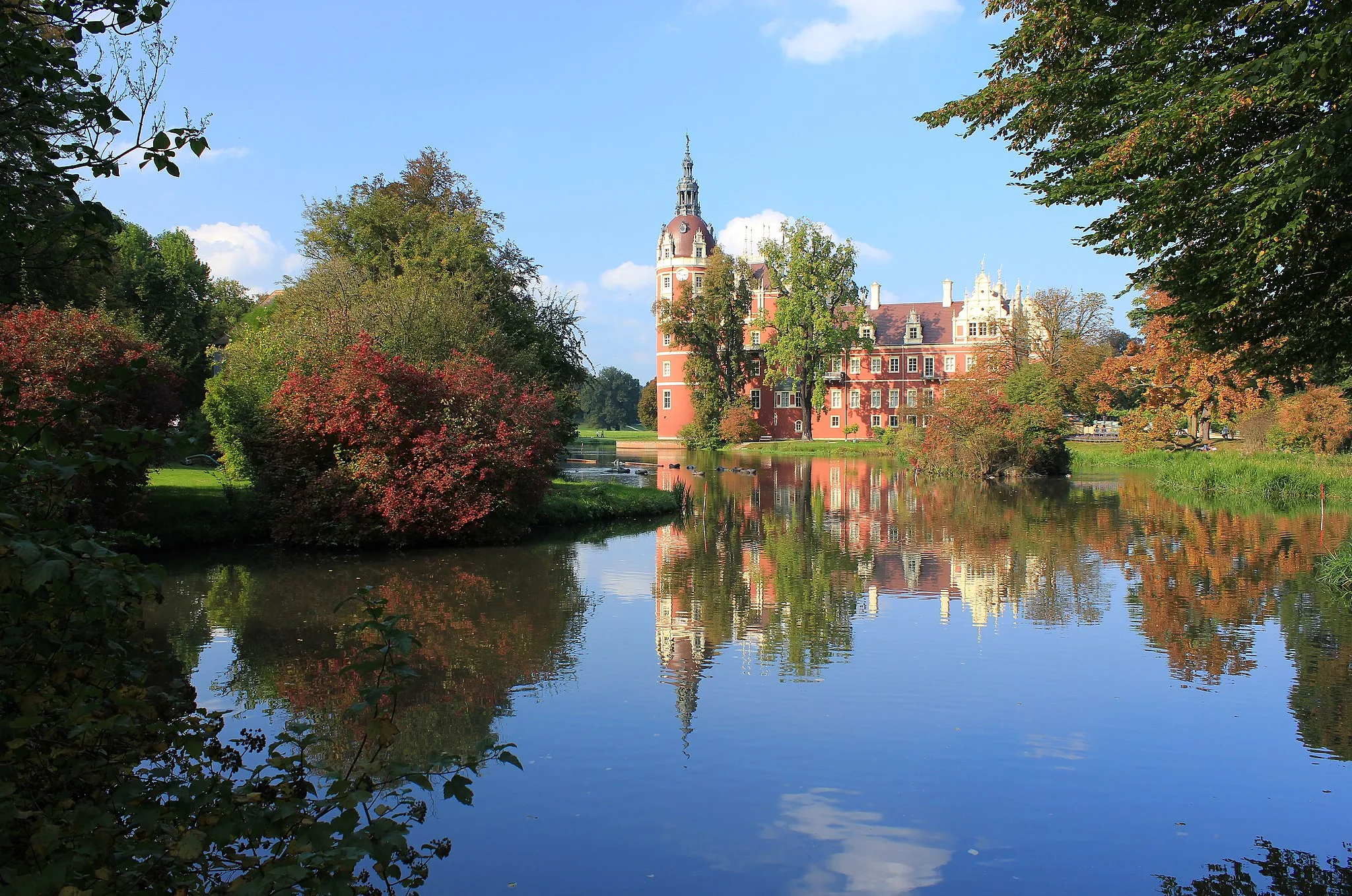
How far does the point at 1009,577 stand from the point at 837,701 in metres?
8.22

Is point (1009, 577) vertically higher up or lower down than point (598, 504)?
lower down

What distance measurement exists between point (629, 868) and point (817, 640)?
6258 mm

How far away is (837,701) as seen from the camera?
934cm

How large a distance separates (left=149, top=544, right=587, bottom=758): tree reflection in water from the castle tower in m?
59.6

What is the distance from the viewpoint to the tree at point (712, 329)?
2795 inches

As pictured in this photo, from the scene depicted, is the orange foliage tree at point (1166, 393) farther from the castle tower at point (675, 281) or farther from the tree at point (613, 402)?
the tree at point (613, 402)

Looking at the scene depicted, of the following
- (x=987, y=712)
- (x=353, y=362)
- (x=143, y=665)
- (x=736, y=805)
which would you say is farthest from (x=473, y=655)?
(x=353, y=362)

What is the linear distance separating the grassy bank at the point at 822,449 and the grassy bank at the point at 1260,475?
23.1 m

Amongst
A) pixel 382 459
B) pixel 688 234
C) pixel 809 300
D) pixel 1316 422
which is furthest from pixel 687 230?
pixel 382 459

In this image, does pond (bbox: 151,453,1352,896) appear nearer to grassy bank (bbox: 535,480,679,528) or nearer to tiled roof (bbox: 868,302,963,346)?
grassy bank (bbox: 535,480,679,528)

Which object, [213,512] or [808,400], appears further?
[808,400]

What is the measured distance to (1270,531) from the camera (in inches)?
868

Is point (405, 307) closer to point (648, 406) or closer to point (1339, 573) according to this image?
point (1339, 573)

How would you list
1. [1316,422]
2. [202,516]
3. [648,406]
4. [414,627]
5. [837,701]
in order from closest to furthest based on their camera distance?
[837,701] < [414,627] < [202,516] < [1316,422] < [648,406]
